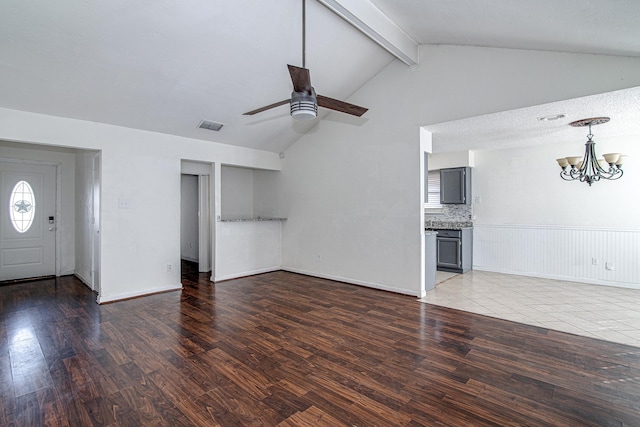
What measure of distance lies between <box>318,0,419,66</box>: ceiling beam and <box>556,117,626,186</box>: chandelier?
2412 millimetres

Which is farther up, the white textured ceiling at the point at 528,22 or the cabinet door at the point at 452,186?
the white textured ceiling at the point at 528,22

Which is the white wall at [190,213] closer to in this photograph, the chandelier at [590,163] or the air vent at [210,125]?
the air vent at [210,125]

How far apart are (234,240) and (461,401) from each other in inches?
185

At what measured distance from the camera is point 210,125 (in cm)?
502

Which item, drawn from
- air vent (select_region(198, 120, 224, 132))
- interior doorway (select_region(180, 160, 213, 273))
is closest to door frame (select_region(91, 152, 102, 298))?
interior doorway (select_region(180, 160, 213, 273))

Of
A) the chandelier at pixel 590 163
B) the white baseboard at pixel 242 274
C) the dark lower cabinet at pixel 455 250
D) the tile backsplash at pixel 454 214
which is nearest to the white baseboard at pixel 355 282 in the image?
the white baseboard at pixel 242 274

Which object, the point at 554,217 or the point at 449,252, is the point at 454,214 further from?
the point at 554,217

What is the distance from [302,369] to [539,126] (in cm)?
446

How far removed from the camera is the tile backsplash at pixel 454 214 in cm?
655

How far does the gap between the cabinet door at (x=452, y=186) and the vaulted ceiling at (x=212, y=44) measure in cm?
284

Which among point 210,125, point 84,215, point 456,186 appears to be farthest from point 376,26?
point 84,215

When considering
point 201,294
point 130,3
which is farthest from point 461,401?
point 130,3

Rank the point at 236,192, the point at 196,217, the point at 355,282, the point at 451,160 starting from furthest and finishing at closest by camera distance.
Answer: the point at 196,217 → the point at 236,192 → the point at 451,160 → the point at 355,282

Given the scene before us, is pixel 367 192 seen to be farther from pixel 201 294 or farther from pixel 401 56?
pixel 201 294
